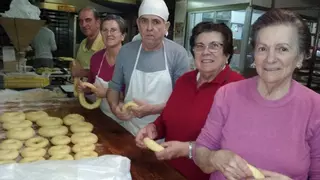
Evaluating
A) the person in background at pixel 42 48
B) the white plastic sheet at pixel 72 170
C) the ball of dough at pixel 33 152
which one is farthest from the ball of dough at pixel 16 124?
the person in background at pixel 42 48

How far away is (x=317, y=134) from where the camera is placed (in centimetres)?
92

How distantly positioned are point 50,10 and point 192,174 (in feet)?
17.0

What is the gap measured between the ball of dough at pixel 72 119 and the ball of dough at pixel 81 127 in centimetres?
6

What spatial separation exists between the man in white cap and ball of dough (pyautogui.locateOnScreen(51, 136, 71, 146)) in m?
0.38

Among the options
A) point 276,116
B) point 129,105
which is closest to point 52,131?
point 129,105

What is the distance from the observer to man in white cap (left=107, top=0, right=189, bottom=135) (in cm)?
179

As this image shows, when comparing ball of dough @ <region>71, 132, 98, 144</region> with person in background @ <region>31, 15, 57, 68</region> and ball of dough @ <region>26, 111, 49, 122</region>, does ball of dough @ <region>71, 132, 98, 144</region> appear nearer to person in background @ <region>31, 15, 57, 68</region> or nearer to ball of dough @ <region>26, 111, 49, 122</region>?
ball of dough @ <region>26, 111, 49, 122</region>

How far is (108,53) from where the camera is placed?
232 centimetres

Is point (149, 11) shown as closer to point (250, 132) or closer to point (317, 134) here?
point (250, 132)

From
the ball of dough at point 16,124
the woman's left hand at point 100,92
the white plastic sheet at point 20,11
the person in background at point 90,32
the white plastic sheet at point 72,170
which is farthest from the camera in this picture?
the person in background at point 90,32

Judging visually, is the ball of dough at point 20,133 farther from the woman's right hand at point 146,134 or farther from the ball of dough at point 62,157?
the woman's right hand at point 146,134

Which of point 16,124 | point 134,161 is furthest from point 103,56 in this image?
point 134,161

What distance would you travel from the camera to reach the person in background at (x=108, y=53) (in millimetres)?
2205

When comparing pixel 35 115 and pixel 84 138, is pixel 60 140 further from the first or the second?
pixel 35 115
